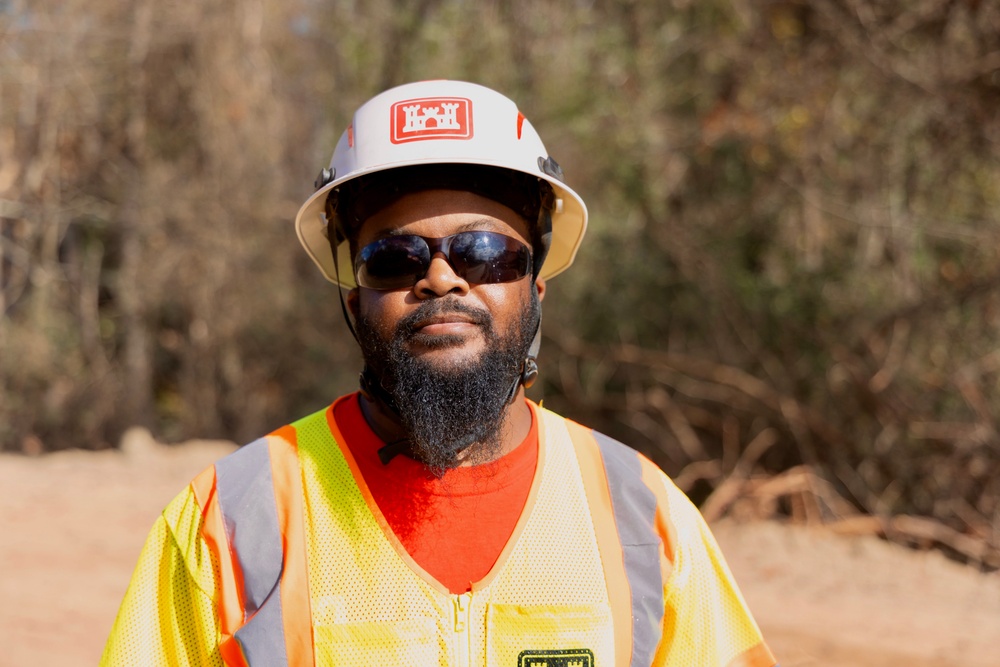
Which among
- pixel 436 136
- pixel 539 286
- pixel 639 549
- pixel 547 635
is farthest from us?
pixel 539 286

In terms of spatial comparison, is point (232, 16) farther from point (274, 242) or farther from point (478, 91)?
point (478, 91)

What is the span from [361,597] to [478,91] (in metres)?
1.26

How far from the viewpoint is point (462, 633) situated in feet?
6.23

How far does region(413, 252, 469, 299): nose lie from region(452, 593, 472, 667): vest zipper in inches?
25.5

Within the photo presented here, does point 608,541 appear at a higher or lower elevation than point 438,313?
lower

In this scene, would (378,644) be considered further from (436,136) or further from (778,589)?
(778,589)

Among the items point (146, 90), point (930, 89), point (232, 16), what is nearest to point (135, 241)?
point (146, 90)

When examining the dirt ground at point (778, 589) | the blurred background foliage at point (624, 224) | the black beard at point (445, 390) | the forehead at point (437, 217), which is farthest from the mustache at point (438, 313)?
the blurred background foliage at point (624, 224)

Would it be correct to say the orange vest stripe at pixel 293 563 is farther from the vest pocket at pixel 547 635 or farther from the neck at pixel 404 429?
the vest pocket at pixel 547 635

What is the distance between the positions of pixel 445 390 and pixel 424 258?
0.96 ft

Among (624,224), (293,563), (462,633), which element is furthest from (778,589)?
(293,563)

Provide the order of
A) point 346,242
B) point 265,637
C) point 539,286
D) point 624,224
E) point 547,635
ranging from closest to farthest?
point 265,637, point 547,635, point 539,286, point 346,242, point 624,224

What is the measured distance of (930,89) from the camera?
8523mm

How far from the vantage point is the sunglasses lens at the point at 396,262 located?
6.95ft
